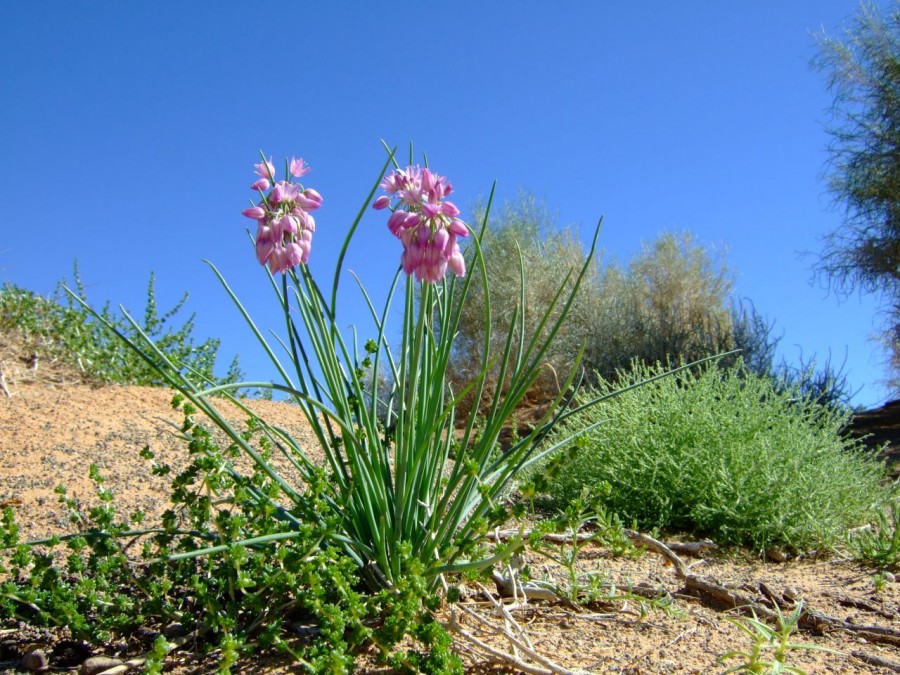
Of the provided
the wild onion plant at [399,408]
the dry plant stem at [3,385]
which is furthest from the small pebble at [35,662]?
the dry plant stem at [3,385]

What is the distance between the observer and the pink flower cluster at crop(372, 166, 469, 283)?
6.56 feet

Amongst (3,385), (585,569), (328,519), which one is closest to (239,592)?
(328,519)

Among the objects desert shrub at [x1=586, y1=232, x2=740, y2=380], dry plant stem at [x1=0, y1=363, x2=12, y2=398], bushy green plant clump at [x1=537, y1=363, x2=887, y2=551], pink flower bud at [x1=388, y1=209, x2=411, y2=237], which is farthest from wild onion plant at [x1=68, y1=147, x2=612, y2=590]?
desert shrub at [x1=586, y1=232, x2=740, y2=380]

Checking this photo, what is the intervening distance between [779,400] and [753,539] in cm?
96

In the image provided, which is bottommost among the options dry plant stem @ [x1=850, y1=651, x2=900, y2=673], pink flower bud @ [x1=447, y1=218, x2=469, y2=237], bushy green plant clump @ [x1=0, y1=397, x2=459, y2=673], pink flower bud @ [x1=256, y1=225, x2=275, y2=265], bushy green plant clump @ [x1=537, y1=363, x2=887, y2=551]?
dry plant stem @ [x1=850, y1=651, x2=900, y2=673]

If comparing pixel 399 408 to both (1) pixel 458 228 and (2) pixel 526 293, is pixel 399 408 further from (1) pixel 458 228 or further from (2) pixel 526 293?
(2) pixel 526 293

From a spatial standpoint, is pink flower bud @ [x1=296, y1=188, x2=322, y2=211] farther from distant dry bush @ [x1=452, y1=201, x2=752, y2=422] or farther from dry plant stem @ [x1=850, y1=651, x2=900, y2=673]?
distant dry bush @ [x1=452, y1=201, x2=752, y2=422]

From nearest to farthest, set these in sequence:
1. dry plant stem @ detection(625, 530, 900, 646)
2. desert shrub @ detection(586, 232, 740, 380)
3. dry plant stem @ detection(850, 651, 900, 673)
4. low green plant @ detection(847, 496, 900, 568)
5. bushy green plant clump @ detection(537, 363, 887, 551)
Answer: dry plant stem @ detection(850, 651, 900, 673) → dry plant stem @ detection(625, 530, 900, 646) → low green plant @ detection(847, 496, 900, 568) → bushy green plant clump @ detection(537, 363, 887, 551) → desert shrub @ detection(586, 232, 740, 380)

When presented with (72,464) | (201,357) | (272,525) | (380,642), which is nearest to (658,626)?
(380,642)

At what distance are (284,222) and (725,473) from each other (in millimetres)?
2702

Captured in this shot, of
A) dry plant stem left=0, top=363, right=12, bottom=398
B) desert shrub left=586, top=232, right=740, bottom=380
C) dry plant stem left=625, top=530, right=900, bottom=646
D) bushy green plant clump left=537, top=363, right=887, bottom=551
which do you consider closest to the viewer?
dry plant stem left=625, top=530, right=900, bottom=646

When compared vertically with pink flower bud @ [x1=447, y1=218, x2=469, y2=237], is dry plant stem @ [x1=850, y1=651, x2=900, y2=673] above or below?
below

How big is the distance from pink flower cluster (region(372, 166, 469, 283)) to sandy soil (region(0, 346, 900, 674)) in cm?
101

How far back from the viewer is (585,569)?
3.18m
